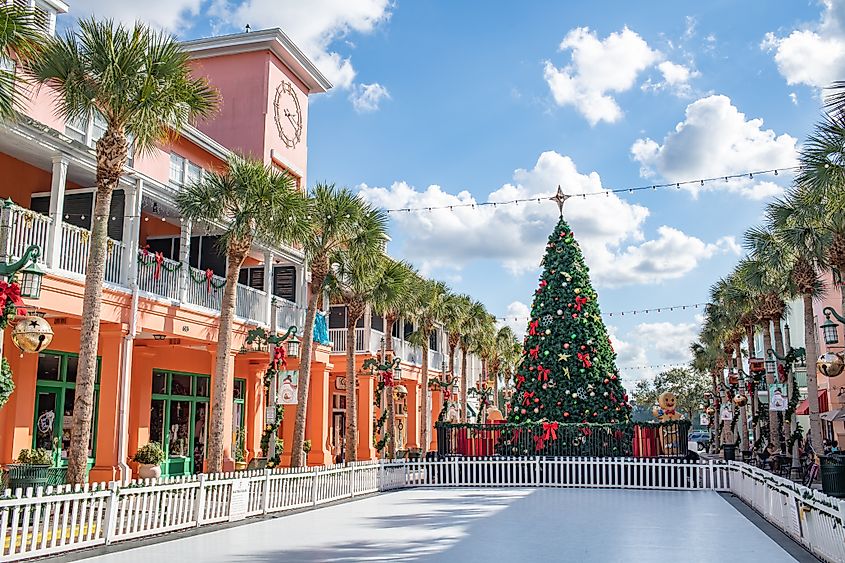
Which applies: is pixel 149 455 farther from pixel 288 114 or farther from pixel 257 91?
pixel 288 114

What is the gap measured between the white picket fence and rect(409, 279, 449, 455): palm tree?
8.82 meters

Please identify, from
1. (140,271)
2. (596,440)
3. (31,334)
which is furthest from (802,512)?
(140,271)

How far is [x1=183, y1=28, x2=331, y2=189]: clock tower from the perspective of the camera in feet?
88.9

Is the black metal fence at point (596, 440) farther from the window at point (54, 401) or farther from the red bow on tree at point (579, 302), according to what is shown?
the window at point (54, 401)

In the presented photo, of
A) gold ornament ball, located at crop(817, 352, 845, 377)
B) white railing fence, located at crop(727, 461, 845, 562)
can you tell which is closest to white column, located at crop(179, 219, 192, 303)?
white railing fence, located at crop(727, 461, 845, 562)

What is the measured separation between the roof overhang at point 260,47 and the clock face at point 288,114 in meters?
0.86

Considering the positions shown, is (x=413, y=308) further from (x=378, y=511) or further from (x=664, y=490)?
(x=378, y=511)

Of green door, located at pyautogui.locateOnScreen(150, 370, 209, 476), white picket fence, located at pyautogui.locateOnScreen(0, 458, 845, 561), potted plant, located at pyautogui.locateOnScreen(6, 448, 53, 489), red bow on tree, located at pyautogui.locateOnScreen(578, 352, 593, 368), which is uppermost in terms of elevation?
red bow on tree, located at pyautogui.locateOnScreen(578, 352, 593, 368)

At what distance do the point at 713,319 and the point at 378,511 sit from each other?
106ft

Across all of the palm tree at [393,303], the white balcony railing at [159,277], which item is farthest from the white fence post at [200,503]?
the palm tree at [393,303]

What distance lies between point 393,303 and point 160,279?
25.6 feet

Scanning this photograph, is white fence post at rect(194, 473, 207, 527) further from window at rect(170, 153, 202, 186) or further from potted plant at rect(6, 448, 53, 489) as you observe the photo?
window at rect(170, 153, 202, 186)

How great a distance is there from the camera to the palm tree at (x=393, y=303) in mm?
23031

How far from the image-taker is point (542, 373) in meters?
23.7
